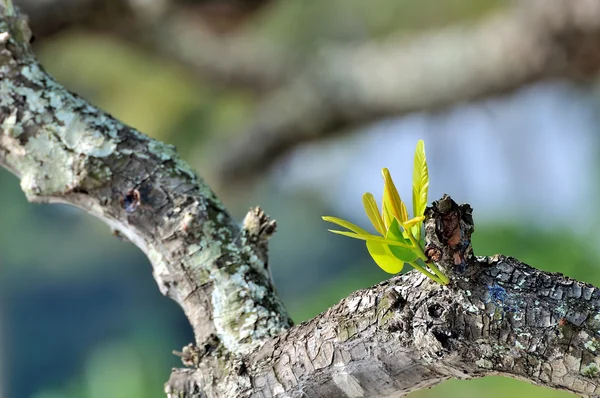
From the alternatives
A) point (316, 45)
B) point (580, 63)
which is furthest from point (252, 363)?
point (316, 45)

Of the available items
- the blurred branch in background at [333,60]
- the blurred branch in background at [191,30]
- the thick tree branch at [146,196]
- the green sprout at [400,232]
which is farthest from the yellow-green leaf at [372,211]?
the blurred branch in background at [191,30]

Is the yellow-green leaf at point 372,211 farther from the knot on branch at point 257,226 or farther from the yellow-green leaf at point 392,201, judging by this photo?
the knot on branch at point 257,226

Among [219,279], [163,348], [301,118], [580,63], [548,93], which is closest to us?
[219,279]

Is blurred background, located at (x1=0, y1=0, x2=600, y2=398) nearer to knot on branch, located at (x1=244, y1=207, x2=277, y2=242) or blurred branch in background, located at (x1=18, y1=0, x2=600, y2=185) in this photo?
blurred branch in background, located at (x1=18, y1=0, x2=600, y2=185)

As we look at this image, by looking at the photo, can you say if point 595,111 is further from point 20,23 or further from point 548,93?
point 20,23

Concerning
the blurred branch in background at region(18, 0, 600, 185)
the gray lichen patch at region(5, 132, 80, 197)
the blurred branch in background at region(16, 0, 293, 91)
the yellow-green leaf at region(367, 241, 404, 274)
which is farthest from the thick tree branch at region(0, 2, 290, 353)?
the blurred branch in background at region(16, 0, 293, 91)

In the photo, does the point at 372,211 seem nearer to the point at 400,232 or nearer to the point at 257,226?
the point at 400,232
